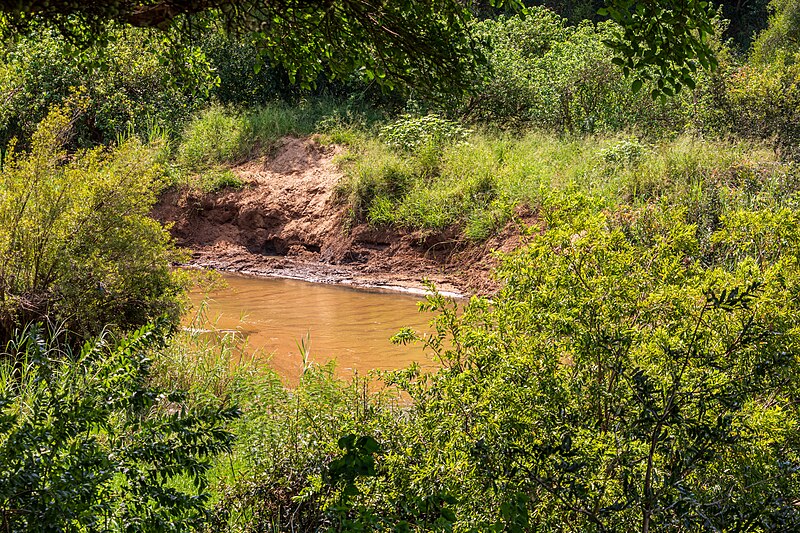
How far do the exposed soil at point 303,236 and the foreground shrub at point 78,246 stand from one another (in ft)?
20.1

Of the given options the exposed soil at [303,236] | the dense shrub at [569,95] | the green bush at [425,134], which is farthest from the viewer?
the dense shrub at [569,95]

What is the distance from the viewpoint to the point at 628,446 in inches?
124

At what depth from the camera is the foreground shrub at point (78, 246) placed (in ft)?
23.2

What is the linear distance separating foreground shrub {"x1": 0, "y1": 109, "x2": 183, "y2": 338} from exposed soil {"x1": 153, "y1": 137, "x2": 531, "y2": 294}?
6.14 m

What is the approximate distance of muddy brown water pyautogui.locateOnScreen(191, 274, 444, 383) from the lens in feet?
29.6

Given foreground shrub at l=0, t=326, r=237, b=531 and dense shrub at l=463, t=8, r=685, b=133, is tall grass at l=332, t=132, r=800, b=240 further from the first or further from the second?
foreground shrub at l=0, t=326, r=237, b=531

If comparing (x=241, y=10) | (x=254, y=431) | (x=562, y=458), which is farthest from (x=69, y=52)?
(x=562, y=458)

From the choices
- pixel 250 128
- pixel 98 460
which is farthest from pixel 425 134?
pixel 98 460

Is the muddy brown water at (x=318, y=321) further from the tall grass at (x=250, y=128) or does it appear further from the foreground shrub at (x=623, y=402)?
the foreground shrub at (x=623, y=402)

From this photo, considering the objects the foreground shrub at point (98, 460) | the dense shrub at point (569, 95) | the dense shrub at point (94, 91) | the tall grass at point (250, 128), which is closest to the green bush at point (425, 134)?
the dense shrub at point (569, 95)

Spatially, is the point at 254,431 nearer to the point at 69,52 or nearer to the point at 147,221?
the point at 69,52

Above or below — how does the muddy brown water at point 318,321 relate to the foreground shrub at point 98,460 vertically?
below

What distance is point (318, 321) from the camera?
11.1 meters

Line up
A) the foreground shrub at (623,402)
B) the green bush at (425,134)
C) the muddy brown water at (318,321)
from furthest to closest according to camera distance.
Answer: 1. the green bush at (425,134)
2. the muddy brown water at (318,321)
3. the foreground shrub at (623,402)
